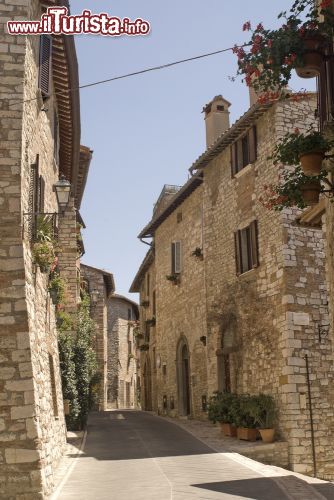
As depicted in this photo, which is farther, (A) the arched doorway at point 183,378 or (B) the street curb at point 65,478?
(A) the arched doorway at point 183,378

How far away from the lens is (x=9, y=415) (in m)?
8.52

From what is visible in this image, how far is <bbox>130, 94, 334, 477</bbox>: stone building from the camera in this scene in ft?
48.5

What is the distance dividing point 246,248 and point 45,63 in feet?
26.1

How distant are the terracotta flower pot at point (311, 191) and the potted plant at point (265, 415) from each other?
830 centimetres

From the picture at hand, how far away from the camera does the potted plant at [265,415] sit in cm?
1471

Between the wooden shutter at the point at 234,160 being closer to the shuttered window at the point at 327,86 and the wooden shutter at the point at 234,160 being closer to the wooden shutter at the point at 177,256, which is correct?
the wooden shutter at the point at 177,256

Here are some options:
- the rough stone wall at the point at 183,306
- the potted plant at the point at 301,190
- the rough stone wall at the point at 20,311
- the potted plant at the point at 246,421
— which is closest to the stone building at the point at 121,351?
the rough stone wall at the point at 183,306

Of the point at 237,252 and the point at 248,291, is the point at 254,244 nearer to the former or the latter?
the point at 237,252

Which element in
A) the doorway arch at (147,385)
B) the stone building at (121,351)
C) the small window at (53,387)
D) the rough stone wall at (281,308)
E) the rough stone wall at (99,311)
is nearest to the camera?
the small window at (53,387)

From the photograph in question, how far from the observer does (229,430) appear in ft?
53.0

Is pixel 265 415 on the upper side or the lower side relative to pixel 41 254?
lower

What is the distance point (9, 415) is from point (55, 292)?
434cm

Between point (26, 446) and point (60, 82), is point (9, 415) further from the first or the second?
point (60, 82)

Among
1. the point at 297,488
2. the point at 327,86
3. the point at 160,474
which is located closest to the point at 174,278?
the point at 160,474
